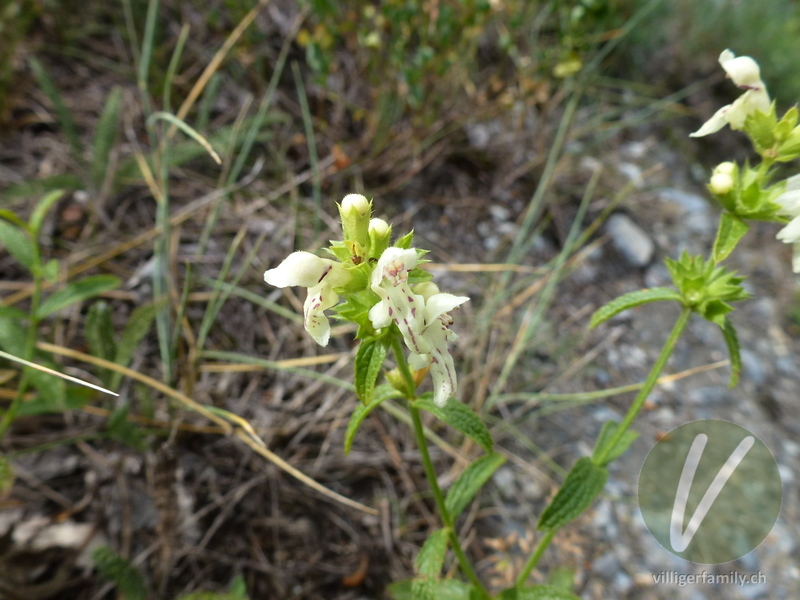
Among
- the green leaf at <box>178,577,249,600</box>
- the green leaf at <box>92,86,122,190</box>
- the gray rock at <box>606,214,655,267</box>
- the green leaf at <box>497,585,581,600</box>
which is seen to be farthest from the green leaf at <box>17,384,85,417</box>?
the gray rock at <box>606,214,655,267</box>

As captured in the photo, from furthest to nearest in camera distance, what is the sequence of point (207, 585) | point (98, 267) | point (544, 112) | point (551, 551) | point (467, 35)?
point (544, 112) → point (467, 35) → point (98, 267) → point (551, 551) → point (207, 585)

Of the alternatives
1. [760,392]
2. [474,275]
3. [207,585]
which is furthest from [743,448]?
[207,585]

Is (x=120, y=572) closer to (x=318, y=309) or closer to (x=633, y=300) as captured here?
(x=318, y=309)

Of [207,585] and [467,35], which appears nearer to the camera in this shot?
[207,585]

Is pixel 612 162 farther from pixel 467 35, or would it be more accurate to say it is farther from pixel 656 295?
pixel 656 295

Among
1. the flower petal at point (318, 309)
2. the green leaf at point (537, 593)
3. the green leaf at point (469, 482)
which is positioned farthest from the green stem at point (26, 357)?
the green leaf at point (537, 593)

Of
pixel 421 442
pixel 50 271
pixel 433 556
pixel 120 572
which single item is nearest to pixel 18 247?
pixel 50 271
